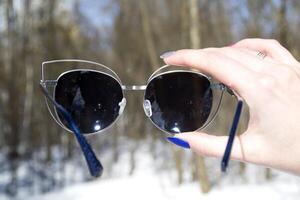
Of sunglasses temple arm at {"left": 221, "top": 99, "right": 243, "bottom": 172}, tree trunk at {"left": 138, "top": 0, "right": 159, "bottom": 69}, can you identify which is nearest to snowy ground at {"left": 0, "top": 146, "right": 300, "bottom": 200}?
tree trunk at {"left": 138, "top": 0, "right": 159, "bottom": 69}

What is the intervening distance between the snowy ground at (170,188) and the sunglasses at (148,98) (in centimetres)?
456

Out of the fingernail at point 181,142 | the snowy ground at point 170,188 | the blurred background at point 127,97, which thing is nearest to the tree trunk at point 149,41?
the blurred background at point 127,97

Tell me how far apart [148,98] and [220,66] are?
0.88 feet

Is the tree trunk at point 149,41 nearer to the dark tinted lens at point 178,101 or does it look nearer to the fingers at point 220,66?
the dark tinted lens at point 178,101

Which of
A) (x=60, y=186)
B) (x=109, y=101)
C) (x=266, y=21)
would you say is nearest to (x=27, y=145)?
(x=60, y=186)

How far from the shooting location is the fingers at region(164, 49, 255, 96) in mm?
748

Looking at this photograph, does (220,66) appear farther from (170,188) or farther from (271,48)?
(170,188)

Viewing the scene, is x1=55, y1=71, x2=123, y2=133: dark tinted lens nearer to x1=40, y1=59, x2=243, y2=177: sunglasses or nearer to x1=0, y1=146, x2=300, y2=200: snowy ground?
x1=40, y1=59, x2=243, y2=177: sunglasses

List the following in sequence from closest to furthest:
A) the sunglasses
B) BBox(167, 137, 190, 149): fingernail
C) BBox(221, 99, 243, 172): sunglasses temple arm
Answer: BBox(221, 99, 243, 172): sunglasses temple arm → BBox(167, 137, 190, 149): fingernail → the sunglasses

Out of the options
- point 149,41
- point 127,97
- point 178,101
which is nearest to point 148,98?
point 178,101

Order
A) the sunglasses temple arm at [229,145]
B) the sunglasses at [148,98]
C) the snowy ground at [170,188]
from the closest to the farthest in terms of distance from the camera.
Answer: the sunglasses temple arm at [229,145]
the sunglasses at [148,98]
the snowy ground at [170,188]

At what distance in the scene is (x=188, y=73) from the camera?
97cm

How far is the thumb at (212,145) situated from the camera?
0.77 m

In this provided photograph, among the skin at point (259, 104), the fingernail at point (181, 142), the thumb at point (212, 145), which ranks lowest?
the fingernail at point (181, 142)
